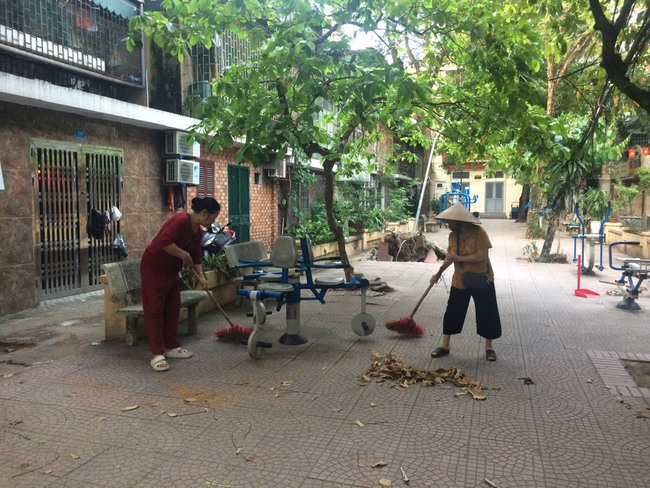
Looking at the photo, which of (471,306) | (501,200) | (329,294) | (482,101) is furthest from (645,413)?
(501,200)

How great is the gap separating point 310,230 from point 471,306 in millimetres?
6811

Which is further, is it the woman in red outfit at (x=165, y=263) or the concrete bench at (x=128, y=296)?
the concrete bench at (x=128, y=296)

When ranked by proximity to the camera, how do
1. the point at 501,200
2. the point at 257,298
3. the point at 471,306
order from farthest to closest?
the point at 501,200, the point at 471,306, the point at 257,298

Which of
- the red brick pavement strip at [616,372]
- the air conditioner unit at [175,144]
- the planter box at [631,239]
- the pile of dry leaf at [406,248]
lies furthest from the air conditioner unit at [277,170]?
the red brick pavement strip at [616,372]

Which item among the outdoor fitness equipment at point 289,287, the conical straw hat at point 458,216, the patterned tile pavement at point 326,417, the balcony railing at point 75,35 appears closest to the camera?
the patterned tile pavement at point 326,417

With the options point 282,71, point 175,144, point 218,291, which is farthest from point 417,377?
point 175,144

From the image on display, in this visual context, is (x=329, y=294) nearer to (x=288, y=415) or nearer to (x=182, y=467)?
(x=288, y=415)

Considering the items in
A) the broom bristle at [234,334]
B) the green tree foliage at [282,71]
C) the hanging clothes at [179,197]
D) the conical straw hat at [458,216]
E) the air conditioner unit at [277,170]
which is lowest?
the broom bristle at [234,334]

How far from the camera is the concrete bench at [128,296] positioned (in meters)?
5.66

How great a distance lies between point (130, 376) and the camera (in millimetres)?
4875

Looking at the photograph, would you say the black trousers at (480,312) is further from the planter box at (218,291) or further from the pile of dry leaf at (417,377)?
the planter box at (218,291)

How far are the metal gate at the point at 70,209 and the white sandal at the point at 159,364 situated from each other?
3.79m

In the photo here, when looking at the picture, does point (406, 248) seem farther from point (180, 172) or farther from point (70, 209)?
point (70, 209)

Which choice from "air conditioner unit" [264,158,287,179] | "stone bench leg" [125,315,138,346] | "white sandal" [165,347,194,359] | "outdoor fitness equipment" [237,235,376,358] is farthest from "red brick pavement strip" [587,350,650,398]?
"air conditioner unit" [264,158,287,179]
